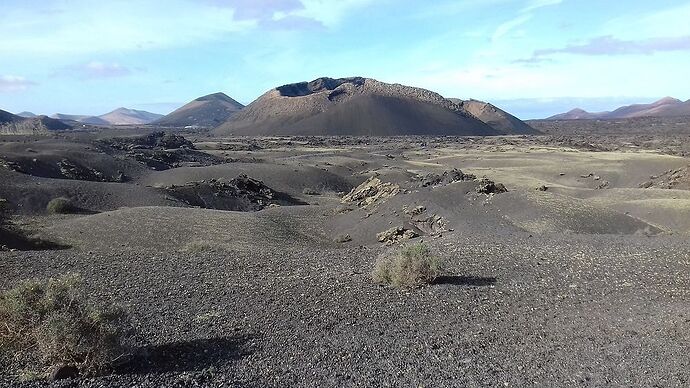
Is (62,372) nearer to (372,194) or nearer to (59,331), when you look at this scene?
(59,331)

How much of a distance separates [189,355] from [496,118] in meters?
157

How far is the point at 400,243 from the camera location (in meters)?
17.3

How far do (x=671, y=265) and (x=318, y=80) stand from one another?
155 meters

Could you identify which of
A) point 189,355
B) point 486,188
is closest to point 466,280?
point 189,355

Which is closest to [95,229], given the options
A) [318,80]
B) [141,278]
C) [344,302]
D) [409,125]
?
[141,278]

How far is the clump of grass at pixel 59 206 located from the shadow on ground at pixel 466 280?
775 inches

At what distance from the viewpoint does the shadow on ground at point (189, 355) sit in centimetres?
680

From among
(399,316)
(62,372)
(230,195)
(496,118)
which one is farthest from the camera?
(496,118)

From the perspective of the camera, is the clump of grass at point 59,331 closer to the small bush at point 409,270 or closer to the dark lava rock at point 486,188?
the small bush at point 409,270

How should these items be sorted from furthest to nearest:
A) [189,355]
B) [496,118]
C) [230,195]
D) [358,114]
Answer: [496,118]
[358,114]
[230,195]
[189,355]

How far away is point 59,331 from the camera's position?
6.34m

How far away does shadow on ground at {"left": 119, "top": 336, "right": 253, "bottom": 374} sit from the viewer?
6.80 meters

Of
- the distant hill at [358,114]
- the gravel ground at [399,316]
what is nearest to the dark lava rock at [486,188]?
the gravel ground at [399,316]

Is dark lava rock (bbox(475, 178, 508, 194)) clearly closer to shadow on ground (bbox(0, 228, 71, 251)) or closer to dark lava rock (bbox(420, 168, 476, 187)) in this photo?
dark lava rock (bbox(420, 168, 476, 187))
